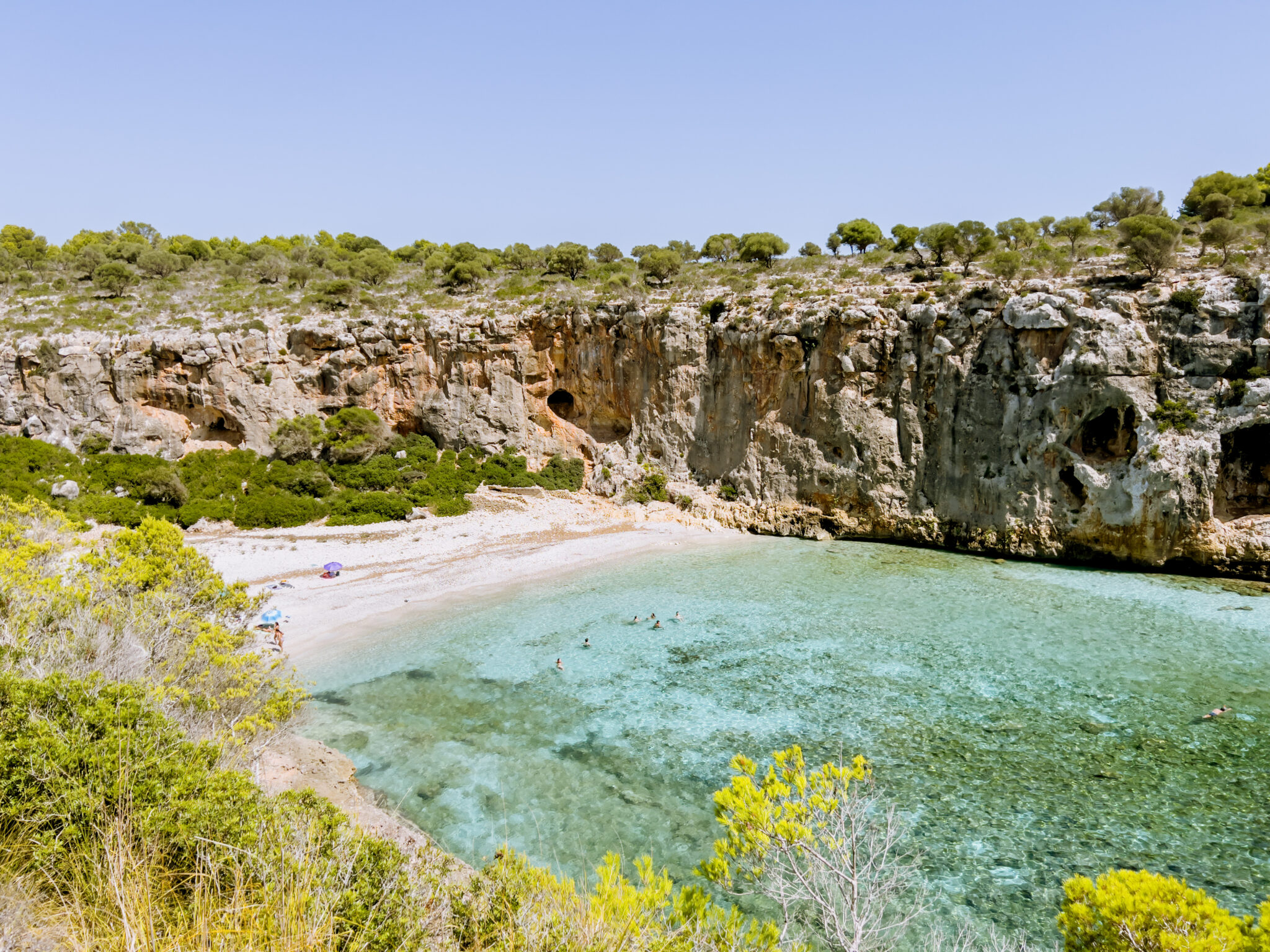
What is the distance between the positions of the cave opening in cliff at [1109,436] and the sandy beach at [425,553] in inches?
522

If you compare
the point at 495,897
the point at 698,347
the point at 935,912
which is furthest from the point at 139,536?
the point at 698,347

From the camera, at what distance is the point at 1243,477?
20656 mm

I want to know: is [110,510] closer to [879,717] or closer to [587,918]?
[879,717]

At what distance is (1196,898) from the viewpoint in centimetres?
379

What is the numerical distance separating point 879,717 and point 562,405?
27.2m

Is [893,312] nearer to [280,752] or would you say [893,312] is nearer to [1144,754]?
[1144,754]

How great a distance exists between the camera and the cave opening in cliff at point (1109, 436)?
21.6 meters

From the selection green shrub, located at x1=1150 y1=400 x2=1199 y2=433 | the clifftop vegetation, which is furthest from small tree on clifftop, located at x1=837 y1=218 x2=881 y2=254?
green shrub, located at x1=1150 y1=400 x2=1199 y2=433

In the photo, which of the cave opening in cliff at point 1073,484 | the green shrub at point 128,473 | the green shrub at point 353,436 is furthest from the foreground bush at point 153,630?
the cave opening in cliff at point 1073,484

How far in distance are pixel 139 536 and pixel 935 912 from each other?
48.2ft

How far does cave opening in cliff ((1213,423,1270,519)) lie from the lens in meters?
20.4

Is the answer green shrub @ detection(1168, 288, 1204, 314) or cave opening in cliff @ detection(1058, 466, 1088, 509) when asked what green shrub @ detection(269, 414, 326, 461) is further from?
green shrub @ detection(1168, 288, 1204, 314)

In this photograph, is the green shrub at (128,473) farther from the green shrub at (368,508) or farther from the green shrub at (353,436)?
the green shrub at (368,508)

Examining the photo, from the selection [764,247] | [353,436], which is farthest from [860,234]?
[353,436]
